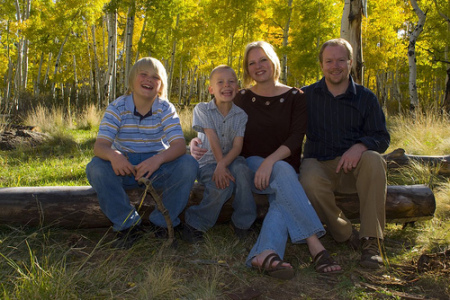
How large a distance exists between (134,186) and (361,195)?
1.77m

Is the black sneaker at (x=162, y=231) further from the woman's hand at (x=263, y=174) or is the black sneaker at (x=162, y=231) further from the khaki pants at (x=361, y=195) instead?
the khaki pants at (x=361, y=195)

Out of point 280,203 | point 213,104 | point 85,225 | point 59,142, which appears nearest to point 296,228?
point 280,203

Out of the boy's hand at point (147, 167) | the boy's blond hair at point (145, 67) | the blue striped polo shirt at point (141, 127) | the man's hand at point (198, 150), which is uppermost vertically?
the boy's blond hair at point (145, 67)

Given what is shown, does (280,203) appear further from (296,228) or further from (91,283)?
(91,283)

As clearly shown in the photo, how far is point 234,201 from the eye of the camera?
118 inches

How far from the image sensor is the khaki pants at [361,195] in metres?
2.76

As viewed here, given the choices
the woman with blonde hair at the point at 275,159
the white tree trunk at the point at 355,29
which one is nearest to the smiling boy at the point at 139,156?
the woman with blonde hair at the point at 275,159

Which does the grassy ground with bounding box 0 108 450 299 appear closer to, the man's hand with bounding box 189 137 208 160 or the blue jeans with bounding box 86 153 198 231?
the blue jeans with bounding box 86 153 198 231

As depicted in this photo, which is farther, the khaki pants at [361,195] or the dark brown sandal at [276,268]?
the khaki pants at [361,195]

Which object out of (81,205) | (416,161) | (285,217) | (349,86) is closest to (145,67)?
(81,205)

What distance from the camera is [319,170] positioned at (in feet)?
9.59

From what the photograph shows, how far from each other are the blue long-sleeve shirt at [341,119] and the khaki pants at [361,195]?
27 centimetres

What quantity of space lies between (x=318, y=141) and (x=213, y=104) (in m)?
0.94

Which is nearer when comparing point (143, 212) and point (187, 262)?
point (187, 262)
